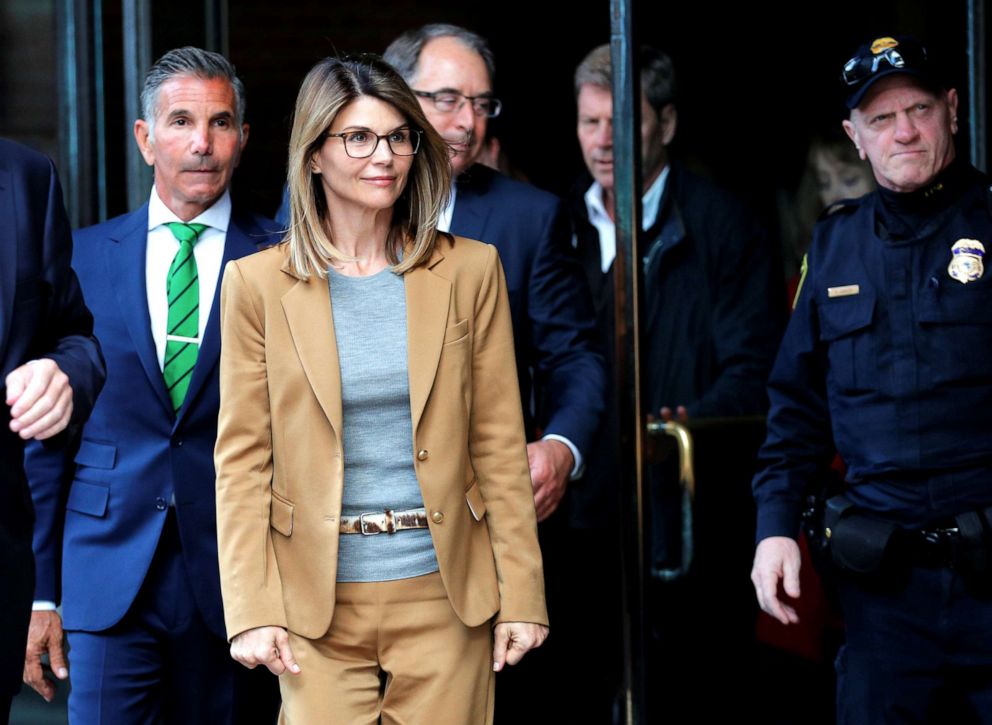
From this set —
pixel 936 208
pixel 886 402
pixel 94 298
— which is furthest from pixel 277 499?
pixel 936 208

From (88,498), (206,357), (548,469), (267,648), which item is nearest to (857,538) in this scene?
(548,469)

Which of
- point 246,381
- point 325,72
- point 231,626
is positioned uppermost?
point 325,72

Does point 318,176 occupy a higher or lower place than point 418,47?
lower

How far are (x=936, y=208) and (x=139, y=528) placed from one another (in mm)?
1787

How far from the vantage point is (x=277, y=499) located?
2725mm

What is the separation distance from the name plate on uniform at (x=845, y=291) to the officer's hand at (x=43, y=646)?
178 centimetres

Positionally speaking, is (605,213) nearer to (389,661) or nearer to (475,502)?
(475,502)

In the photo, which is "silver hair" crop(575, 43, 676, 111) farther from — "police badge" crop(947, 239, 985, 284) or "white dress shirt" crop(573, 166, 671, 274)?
"police badge" crop(947, 239, 985, 284)

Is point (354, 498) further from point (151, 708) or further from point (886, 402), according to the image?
point (886, 402)

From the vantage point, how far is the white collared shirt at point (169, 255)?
10.8ft

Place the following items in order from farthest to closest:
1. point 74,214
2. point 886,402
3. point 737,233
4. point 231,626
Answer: point 74,214, point 737,233, point 886,402, point 231,626

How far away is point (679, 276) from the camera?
4438mm

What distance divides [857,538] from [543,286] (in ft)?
3.18

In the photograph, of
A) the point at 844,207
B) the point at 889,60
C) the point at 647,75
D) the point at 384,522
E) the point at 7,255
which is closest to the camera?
the point at 7,255
